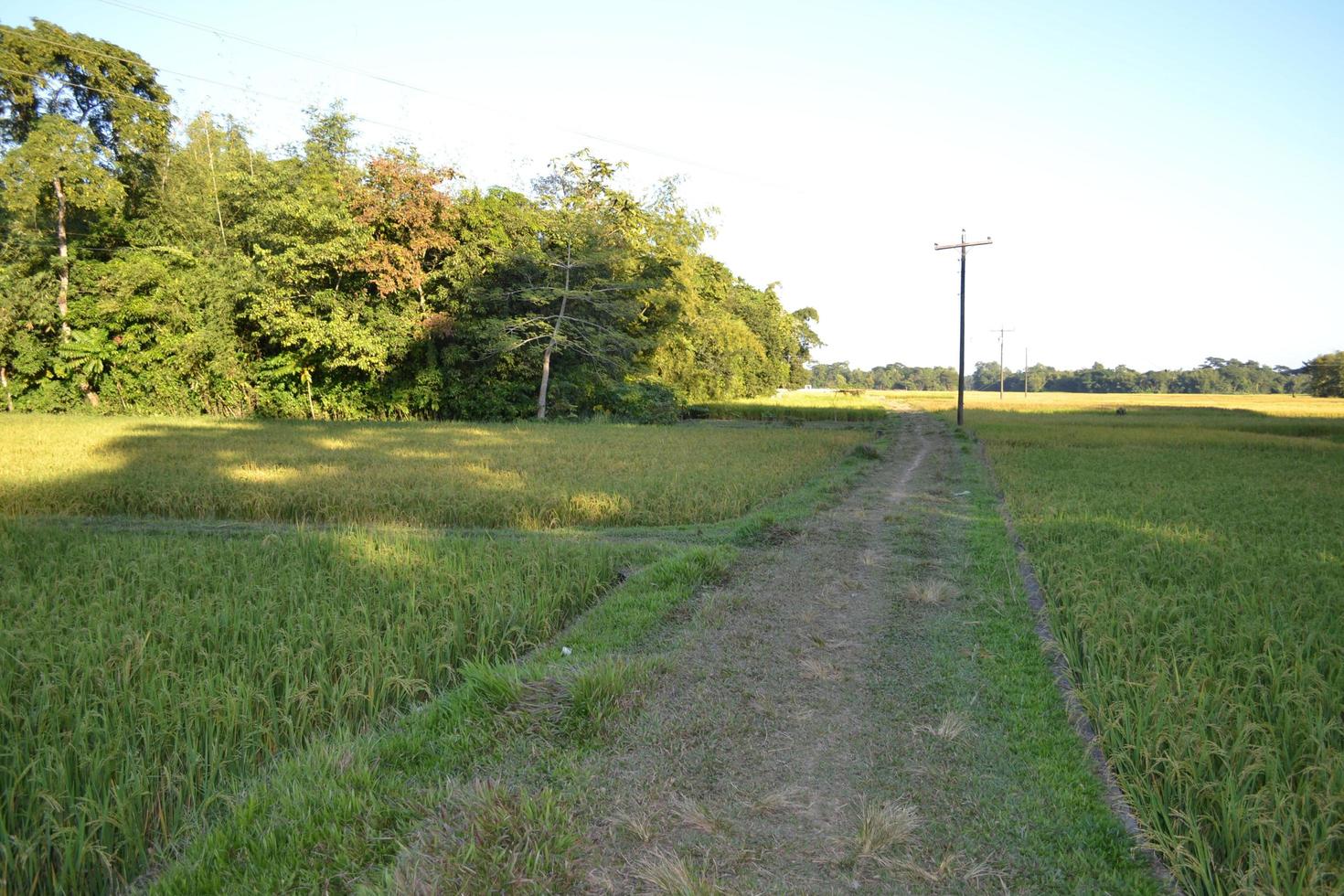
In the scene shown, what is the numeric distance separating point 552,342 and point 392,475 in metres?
15.2

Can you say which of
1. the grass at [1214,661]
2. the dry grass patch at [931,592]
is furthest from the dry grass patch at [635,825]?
the dry grass patch at [931,592]

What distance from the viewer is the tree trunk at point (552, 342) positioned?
2644 cm

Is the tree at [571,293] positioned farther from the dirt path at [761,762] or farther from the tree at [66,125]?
the dirt path at [761,762]

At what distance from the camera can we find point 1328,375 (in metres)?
63.4

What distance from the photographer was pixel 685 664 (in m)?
4.36

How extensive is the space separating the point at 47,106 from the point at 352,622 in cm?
3149

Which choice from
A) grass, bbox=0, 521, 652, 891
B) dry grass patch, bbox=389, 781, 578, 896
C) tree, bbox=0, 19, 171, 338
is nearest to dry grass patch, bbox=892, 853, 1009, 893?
dry grass patch, bbox=389, 781, 578, 896

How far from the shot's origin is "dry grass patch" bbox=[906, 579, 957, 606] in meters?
5.79

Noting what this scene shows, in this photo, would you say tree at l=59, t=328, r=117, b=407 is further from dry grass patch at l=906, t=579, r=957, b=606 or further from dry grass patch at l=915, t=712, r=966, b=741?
dry grass patch at l=915, t=712, r=966, b=741

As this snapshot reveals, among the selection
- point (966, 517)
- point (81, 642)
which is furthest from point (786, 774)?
point (966, 517)

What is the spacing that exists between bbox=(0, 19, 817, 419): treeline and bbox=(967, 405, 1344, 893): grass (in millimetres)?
21193

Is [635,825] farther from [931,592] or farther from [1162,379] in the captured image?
[1162,379]

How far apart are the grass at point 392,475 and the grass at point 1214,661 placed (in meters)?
4.84

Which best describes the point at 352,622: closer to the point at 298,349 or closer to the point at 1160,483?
the point at 1160,483
